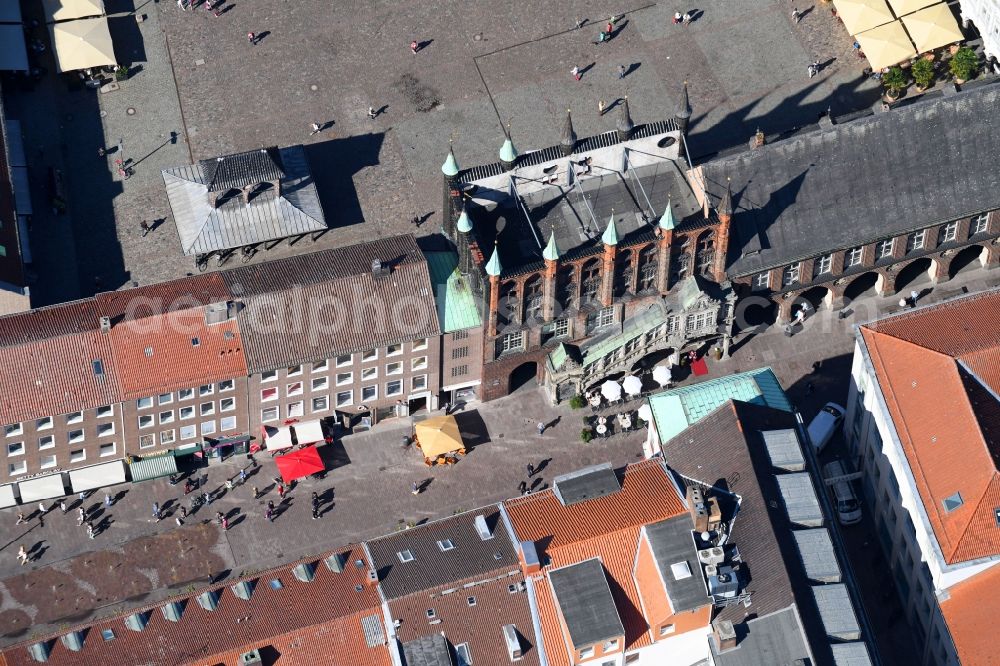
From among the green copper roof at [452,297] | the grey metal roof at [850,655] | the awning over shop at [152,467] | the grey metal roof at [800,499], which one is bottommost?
the grey metal roof at [850,655]

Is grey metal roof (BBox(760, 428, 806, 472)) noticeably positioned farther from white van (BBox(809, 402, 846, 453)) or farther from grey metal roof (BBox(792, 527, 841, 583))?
white van (BBox(809, 402, 846, 453))

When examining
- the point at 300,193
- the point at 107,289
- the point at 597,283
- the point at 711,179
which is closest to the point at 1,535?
the point at 107,289

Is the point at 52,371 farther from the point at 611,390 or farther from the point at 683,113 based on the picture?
the point at 683,113

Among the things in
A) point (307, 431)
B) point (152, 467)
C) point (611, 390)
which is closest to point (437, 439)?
point (307, 431)

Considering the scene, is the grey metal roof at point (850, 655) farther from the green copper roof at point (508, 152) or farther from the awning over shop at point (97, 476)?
the awning over shop at point (97, 476)

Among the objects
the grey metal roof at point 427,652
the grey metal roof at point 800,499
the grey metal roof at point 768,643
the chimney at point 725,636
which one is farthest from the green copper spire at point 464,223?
the grey metal roof at point 768,643

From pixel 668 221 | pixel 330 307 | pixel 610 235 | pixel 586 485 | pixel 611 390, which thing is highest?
pixel 668 221
